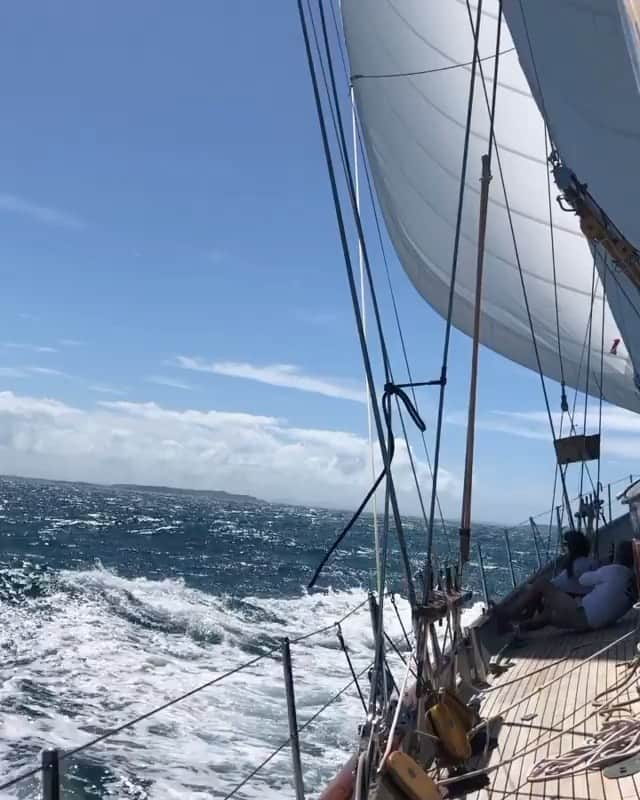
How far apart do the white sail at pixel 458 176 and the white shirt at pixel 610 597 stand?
489 cm

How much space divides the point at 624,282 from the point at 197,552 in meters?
26.1

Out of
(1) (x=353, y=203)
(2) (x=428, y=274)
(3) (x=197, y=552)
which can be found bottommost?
(3) (x=197, y=552)

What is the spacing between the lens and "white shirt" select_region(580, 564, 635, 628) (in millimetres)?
5668

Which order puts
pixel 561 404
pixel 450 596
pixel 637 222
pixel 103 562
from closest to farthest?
pixel 450 596 → pixel 637 222 → pixel 561 404 → pixel 103 562

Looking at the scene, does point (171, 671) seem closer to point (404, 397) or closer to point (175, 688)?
point (175, 688)

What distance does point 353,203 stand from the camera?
3334mm

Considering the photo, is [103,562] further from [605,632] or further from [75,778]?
[605,632]

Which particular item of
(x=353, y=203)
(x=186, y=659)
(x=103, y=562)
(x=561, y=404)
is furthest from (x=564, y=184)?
(x=103, y=562)

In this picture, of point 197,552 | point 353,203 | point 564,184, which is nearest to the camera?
point 353,203

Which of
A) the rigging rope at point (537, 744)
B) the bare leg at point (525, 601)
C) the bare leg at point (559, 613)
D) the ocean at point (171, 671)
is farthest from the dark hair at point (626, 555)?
the rigging rope at point (537, 744)

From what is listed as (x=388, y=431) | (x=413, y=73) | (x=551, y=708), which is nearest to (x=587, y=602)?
(x=551, y=708)

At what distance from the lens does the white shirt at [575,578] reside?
6.15 meters

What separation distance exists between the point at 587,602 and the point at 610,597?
0.54 feet

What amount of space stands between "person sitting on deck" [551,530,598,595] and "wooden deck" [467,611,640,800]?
444mm
